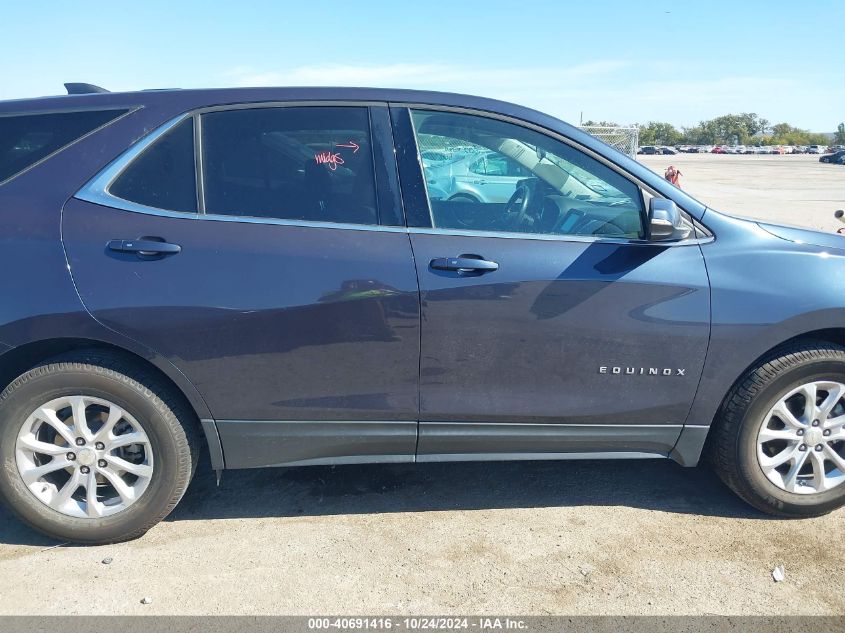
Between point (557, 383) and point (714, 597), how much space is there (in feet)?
3.26

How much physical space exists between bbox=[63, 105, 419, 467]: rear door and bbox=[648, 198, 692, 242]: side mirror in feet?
3.21

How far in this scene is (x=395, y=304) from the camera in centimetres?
263

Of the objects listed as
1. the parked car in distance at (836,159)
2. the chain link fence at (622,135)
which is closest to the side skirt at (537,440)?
the chain link fence at (622,135)

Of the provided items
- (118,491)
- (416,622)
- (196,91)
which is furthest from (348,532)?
(196,91)

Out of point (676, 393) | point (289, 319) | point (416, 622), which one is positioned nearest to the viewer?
point (416, 622)

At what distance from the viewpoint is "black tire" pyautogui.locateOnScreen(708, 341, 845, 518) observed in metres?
2.81

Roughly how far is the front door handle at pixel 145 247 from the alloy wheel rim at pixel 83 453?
616 mm

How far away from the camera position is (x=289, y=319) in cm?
263

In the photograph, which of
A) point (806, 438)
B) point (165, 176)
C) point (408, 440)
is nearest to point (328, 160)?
point (165, 176)

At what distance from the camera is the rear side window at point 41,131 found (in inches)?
107

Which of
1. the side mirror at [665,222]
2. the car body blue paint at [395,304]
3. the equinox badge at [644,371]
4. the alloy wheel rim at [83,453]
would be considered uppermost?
the side mirror at [665,222]

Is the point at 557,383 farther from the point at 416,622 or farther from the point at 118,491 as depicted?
the point at 118,491

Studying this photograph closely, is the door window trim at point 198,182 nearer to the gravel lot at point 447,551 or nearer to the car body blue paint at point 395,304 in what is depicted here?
the car body blue paint at point 395,304

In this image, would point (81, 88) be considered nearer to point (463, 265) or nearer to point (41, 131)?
point (41, 131)
